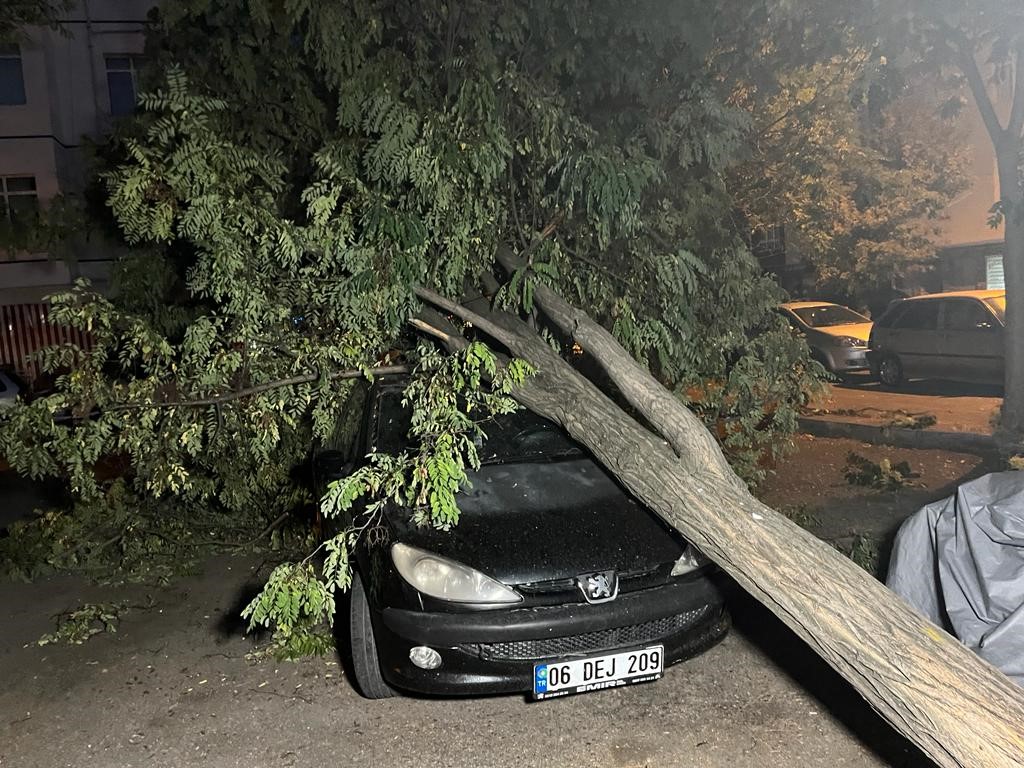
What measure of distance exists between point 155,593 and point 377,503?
299 centimetres

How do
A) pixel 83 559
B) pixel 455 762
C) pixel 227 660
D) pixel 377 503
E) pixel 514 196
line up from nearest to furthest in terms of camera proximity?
pixel 455 762 → pixel 377 503 → pixel 227 660 → pixel 514 196 → pixel 83 559

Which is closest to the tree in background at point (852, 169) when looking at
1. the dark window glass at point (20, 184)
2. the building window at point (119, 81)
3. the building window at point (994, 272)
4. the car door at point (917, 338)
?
the building window at point (994, 272)

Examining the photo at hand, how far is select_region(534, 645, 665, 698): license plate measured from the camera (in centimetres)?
345

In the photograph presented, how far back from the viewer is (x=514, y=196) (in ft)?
17.8

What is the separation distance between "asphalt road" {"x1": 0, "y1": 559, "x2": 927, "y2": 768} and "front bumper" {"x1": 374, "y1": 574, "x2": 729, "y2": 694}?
347 millimetres

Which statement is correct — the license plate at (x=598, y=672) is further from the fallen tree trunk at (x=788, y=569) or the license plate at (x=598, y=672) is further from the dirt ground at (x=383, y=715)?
the fallen tree trunk at (x=788, y=569)

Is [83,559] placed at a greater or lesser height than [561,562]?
lesser

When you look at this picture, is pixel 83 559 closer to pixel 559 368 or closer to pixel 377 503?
pixel 377 503

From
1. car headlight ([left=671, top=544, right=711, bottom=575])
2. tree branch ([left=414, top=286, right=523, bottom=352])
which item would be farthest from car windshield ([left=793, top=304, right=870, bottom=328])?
car headlight ([left=671, top=544, right=711, bottom=575])

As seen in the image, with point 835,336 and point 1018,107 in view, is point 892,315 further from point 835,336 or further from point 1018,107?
point 1018,107

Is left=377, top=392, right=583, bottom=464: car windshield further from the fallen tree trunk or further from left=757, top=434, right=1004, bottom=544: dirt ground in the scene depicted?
left=757, top=434, right=1004, bottom=544: dirt ground

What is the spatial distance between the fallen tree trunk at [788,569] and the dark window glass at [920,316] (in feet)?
35.4

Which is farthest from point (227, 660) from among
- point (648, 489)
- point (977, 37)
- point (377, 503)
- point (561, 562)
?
point (977, 37)

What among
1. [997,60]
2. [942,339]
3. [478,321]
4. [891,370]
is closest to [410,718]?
[478,321]
